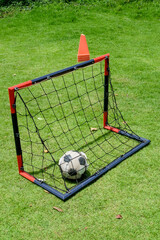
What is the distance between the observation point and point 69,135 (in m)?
5.44

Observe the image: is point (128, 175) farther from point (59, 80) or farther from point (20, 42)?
point (20, 42)

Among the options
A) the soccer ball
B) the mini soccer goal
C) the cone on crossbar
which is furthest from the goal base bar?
the cone on crossbar

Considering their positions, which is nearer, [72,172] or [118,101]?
[72,172]

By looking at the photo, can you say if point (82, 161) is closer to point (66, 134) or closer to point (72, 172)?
point (72, 172)

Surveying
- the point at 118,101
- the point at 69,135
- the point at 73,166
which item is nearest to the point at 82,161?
the point at 73,166

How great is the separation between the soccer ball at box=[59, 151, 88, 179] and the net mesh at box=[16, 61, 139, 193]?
11 cm

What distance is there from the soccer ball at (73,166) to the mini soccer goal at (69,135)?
34 millimetres

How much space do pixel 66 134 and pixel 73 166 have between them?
1318mm

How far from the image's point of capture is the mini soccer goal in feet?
14.0

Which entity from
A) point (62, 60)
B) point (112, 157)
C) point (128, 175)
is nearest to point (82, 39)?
point (62, 60)

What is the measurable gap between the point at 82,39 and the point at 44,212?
4.35 meters

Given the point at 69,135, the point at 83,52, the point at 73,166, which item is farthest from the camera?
the point at 83,52

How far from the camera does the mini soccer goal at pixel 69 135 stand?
4277 mm

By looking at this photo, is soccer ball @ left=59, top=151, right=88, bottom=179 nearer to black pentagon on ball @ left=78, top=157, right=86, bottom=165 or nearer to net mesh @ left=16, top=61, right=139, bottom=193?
black pentagon on ball @ left=78, top=157, right=86, bottom=165
